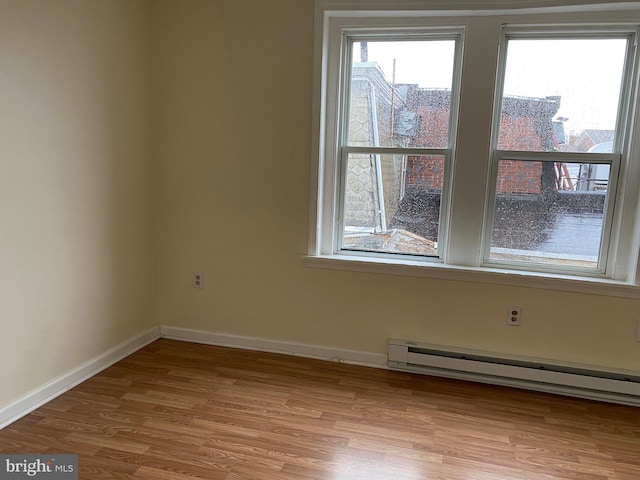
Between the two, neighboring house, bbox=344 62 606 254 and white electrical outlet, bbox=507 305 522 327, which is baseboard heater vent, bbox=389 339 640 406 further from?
neighboring house, bbox=344 62 606 254

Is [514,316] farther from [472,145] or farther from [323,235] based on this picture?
[323,235]

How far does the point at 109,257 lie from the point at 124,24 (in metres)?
1.40

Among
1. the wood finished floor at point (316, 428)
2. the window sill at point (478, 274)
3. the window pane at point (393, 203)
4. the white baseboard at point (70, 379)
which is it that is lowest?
the wood finished floor at point (316, 428)

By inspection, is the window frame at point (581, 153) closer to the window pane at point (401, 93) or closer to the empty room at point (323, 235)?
the empty room at point (323, 235)

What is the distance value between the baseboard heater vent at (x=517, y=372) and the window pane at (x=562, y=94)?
1.25 m

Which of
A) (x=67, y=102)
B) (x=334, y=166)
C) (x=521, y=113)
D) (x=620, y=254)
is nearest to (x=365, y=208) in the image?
(x=334, y=166)

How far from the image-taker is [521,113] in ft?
8.62

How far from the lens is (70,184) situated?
239 cm

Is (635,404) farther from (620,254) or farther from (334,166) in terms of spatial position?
(334,166)

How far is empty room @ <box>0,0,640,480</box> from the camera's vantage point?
211cm

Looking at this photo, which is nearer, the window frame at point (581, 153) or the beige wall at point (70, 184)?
the beige wall at point (70, 184)

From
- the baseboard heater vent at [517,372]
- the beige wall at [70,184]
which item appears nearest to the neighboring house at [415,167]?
the baseboard heater vent at [517,372]

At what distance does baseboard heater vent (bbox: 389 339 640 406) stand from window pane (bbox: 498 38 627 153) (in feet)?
4.11

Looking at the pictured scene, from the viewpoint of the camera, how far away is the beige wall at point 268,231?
264 centimetres
